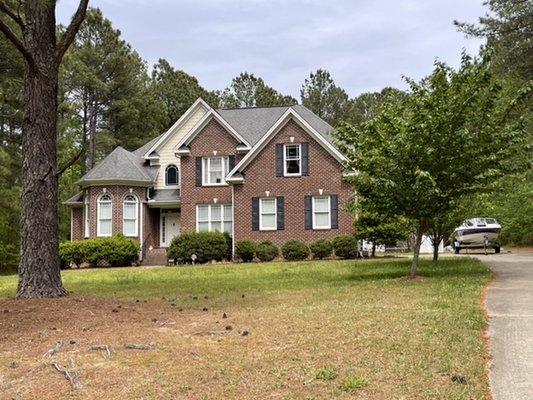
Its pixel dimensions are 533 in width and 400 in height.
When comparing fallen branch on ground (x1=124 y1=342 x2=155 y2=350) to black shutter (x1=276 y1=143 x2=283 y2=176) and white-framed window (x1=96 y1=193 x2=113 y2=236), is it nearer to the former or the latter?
black shutter (x1=276 y1=143 x2=283 y2=176)

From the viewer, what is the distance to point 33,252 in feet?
33.1

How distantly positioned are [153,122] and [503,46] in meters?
33.5

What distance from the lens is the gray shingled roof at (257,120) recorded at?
95.3ft

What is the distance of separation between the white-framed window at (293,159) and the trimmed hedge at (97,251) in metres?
7.73

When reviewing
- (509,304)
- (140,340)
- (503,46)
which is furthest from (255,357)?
(503,46)

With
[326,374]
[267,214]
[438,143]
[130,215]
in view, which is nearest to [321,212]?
[267,214]

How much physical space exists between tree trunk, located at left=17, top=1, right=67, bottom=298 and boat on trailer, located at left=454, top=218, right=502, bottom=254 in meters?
20.5

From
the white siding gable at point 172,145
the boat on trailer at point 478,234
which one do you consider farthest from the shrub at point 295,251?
the white siding gable at point 172,145

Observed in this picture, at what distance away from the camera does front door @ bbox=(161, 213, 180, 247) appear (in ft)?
99.5

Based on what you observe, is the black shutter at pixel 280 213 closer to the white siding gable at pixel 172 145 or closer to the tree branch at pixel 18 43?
the white siding gable at pixel 172 145

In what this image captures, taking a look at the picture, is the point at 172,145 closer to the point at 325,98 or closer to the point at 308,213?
the point at 308,213

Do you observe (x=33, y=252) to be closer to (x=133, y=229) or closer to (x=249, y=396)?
(x=249, y=396)

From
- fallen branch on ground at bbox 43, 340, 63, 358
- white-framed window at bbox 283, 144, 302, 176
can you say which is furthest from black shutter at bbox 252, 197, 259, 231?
fallen branch on ground at bbox 43, 340, 63, 358

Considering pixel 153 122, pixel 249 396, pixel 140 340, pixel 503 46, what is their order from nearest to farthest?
pixel 249 396 → pixel 140 340 → pixel 503 46 → pixel 153 122
